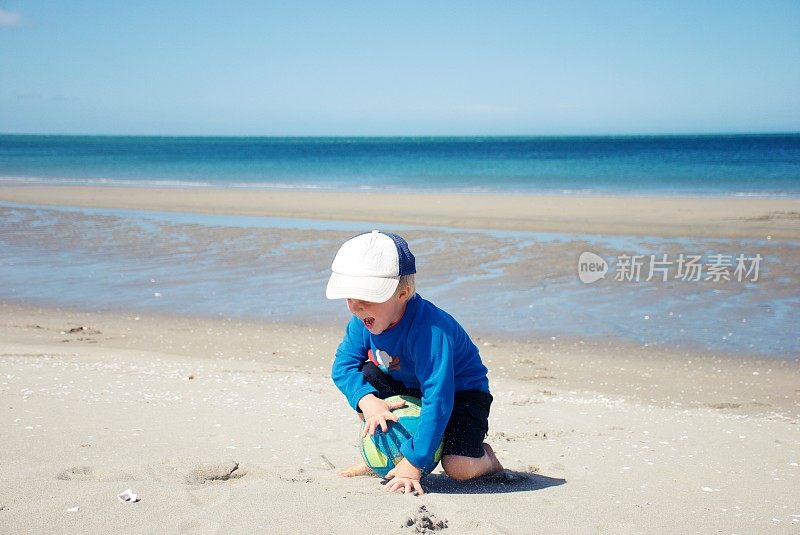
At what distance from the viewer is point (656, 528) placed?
2969 mm

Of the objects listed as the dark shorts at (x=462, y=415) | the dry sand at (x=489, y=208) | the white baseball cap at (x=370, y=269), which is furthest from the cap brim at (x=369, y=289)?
the dry sand at (x=489, y=208)

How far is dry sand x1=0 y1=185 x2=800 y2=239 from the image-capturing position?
1436cm

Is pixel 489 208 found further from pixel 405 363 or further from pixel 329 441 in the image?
pixel 405 363

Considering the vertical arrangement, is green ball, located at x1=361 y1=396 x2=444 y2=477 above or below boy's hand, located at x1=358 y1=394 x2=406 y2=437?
below

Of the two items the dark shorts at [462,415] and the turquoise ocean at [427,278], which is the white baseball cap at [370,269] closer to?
the dark shorts at [462,415]

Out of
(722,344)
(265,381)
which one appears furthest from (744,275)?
(265,381)

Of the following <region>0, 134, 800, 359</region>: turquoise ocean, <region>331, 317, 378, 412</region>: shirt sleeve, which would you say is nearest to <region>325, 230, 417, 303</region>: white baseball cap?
<region>331, 317, 378, 412</region>: shirt sleeve

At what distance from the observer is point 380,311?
10.2 feet

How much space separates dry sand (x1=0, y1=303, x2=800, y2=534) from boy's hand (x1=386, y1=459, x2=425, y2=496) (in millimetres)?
70

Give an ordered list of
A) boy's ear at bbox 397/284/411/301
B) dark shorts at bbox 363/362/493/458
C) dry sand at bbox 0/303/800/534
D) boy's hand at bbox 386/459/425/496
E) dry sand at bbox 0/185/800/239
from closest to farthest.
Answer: dry sand at bbox 0/303/800/534 → boy's ear at bbox 397/284/411/301 → boy's hand at bbox 386/459/425/496 → dark shorts at bbox 363/362/493/458 → dry sand at bbox 0/185/800/239

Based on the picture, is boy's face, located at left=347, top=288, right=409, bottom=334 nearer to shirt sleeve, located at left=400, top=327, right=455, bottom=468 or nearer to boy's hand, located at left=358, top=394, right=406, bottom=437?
shirt sleeve, located at left=400, top=327, right=455, bottom=468

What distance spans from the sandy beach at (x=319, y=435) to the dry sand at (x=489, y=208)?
326 inches

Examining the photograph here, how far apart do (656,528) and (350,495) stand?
119cm

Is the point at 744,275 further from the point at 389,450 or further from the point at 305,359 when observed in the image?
the point at 389,450
